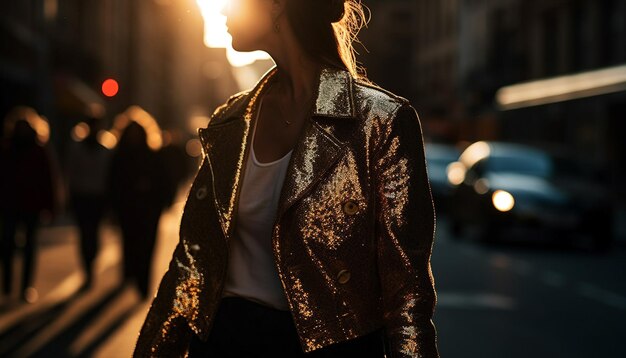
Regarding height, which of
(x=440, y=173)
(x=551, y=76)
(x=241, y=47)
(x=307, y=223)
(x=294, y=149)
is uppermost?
(x=241, y=47)

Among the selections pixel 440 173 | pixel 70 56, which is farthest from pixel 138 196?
pixel 70 56

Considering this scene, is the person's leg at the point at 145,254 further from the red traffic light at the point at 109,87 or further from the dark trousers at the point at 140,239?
the red traffic light at the point at 109,87

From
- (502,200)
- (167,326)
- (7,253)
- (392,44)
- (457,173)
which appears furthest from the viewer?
(392,44)

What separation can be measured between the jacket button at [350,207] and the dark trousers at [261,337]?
0.26m

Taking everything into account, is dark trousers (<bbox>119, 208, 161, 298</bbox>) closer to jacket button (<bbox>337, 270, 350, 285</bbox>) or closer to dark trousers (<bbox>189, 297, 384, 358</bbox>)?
dark trousers (<bbox>189, 297, 384, 358</bbox>)

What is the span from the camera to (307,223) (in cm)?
274

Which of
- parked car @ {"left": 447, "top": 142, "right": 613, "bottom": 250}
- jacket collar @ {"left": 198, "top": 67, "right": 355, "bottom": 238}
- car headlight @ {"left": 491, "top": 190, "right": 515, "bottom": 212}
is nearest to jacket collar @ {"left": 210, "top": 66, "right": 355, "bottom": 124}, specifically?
jacket collar @ {"left": 198, "top": 67, "right": 355, "bottom": 238}

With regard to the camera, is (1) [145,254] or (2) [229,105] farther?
(1) [145,254]

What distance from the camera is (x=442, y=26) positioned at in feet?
251

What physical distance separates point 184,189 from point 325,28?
45.2 metres

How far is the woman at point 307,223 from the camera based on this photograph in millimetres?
2740

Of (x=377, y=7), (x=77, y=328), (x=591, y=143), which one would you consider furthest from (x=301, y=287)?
(x=377, y=7)

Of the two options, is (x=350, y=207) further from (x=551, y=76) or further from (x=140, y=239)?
(x=551, y=76)

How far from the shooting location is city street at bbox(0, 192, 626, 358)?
8812 mm
